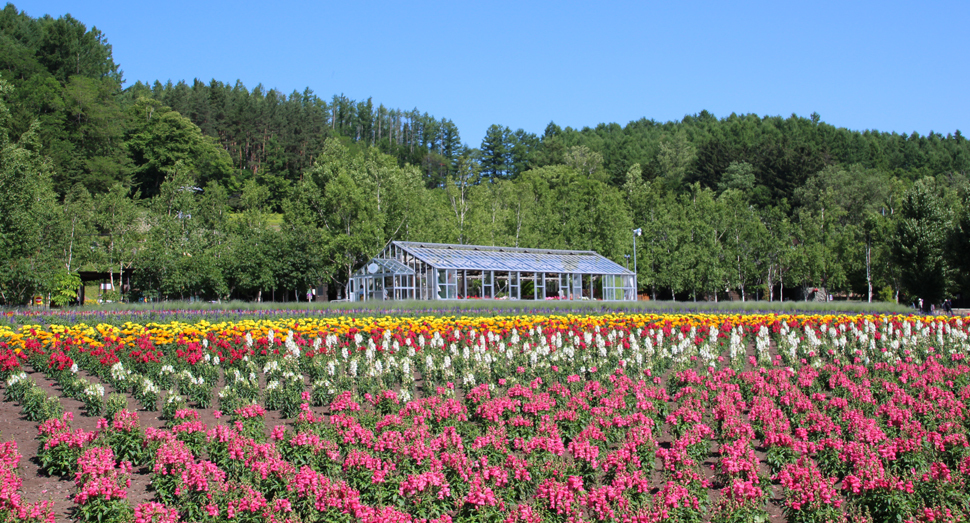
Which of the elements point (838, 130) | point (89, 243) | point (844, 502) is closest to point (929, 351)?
point (844, 502)

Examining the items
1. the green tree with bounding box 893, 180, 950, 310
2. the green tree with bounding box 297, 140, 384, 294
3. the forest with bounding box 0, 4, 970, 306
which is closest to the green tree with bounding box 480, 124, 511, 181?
the forest with bounding box 0, 4, 970, 306

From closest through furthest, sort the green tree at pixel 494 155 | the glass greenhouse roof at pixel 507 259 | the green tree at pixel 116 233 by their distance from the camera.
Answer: the glass greenhouse roof at pixel 507 259, the green tree at pixel 116 233, the green tree at pixel 494 155

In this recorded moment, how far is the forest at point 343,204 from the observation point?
36812 mm

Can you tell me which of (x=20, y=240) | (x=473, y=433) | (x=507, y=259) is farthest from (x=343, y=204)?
(x=473, y=433)

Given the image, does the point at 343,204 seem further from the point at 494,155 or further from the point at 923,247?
the point at 494,155

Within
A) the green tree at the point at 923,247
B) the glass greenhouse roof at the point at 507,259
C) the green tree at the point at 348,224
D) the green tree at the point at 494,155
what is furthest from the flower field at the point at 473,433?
the green tree at the point at 494,155

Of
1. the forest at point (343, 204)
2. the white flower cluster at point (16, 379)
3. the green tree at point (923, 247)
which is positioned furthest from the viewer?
the forest at point (343, 204)

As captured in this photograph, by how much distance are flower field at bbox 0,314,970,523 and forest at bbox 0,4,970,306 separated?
1891cm

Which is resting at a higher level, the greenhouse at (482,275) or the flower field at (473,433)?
the greenhouse at (482,275)

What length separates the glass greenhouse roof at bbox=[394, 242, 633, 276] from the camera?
39438mm

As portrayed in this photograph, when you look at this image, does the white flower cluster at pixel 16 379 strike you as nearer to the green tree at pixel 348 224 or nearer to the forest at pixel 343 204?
the forest at pixel 343 204

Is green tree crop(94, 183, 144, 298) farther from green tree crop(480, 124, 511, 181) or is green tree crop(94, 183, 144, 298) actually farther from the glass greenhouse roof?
green tree crop(480, 124, 511, 181)

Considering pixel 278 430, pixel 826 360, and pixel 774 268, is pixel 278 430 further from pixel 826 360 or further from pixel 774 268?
pixel 774 268

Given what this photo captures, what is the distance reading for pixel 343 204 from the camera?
48.4 m
